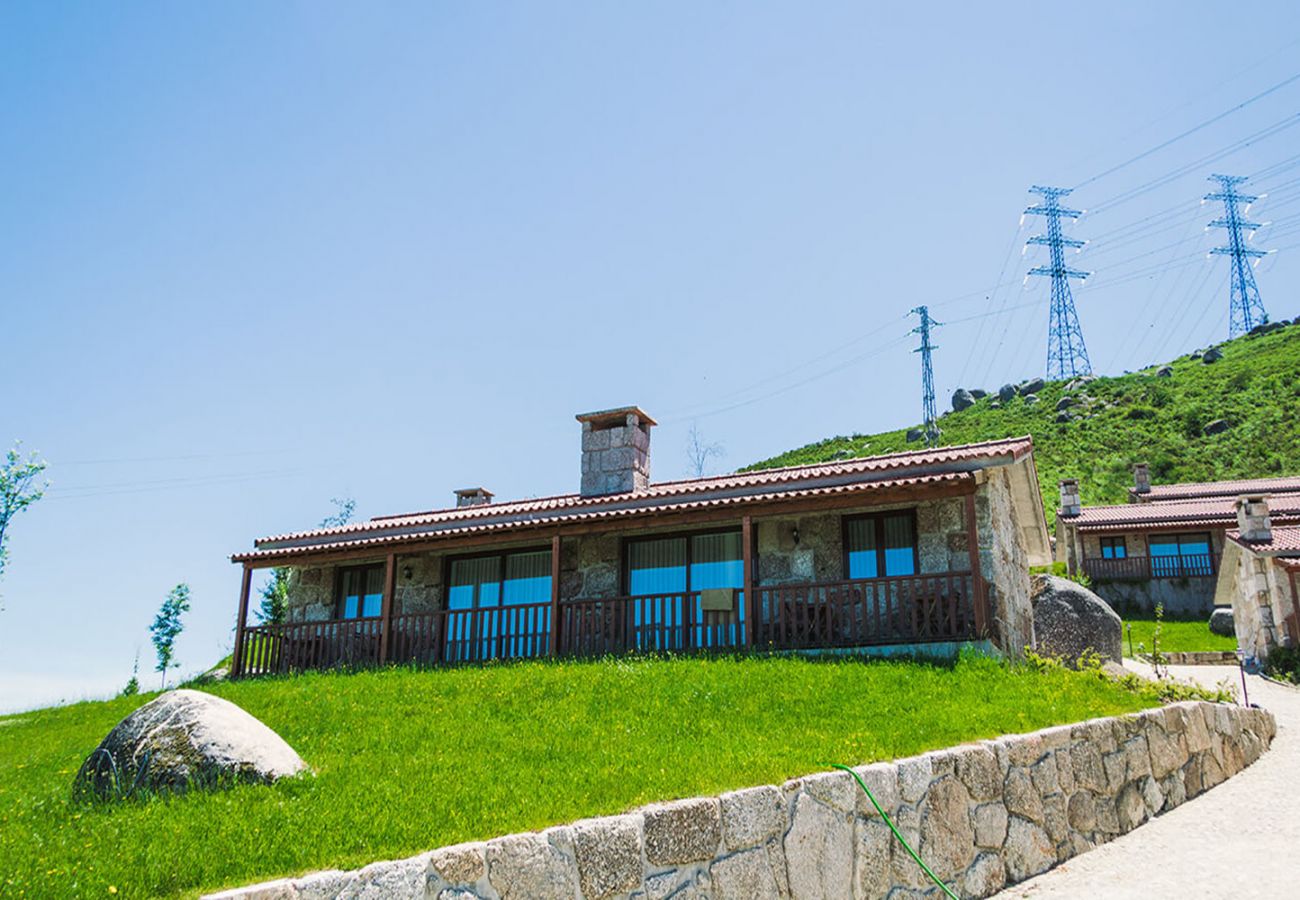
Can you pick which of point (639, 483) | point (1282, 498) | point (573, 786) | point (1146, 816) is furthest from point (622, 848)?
point (1282, 498)

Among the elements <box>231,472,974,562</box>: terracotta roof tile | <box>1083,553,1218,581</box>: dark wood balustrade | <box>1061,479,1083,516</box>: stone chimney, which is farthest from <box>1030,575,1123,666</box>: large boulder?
<box>1061,479,1083,516</box>: stone chimney

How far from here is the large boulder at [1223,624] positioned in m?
30.5

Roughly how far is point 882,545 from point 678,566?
135 inches

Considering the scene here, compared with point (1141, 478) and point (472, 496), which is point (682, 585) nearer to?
point (472, 496)

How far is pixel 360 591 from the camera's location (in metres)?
20.2

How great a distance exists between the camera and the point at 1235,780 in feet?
41.6

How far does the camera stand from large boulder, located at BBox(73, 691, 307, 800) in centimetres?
789

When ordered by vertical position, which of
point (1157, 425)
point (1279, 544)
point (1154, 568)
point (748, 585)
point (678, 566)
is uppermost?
point (1157, 425)

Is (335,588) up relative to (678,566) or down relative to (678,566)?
down

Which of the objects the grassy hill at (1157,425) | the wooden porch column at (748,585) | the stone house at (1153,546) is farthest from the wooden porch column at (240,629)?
the grassy hill at (1157,425)

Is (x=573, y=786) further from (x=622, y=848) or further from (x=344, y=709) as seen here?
(x=344, y=709)

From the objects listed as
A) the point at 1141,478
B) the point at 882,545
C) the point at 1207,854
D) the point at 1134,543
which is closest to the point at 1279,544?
the point at 1134,543

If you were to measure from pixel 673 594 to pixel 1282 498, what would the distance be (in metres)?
28.8

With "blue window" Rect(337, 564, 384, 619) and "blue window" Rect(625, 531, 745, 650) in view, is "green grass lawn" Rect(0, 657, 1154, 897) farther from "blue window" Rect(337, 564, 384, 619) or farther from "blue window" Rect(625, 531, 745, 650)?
"blue window" Rect(337, 564, 384, 619)
